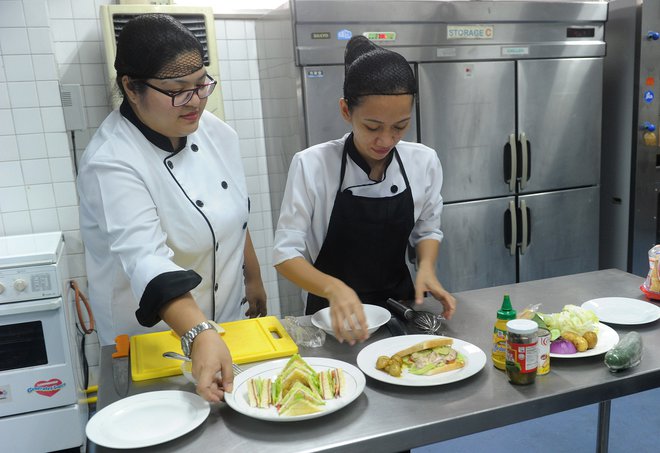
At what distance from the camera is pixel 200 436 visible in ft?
3.42

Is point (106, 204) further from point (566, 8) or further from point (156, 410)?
point (566, 8)

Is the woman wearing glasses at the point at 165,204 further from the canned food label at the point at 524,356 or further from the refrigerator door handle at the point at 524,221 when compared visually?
the refrigerator door handle at the point at 524,221

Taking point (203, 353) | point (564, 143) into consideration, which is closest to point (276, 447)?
point (203, 353)

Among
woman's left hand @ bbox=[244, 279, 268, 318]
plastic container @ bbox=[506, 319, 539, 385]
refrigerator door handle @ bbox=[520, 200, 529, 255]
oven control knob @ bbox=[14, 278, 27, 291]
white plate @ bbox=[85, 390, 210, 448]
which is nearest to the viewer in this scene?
white plate @ bbox=[85, 390, 210, 448]

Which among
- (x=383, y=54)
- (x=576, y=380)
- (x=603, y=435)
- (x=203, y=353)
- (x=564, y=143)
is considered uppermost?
(x=383, y=54)

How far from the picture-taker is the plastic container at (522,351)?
3.68 ft

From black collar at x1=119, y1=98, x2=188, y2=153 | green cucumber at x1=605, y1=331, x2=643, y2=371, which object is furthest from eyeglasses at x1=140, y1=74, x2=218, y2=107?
green cucumber at x1=605, y1=331, x2=643, y2=371

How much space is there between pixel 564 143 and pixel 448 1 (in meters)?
1.11

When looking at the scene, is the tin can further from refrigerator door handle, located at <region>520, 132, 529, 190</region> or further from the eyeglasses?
refrigerator door handle, located at <region>520, 132, 529, 190</region>

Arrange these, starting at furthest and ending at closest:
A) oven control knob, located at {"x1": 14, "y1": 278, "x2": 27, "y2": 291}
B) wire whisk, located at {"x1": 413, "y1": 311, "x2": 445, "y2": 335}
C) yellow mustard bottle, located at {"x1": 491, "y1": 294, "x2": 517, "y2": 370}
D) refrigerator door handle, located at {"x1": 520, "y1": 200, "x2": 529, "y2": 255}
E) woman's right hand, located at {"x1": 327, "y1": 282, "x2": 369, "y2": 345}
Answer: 1. refrigerator door handle, located at {"x1": 520, "y1": 200, "x2": 529, "y2": 255}
2. oven control knob, located at {"x1": 14, "y1": 278, "x2": 27, "y2": 291}
3. wire whisk, located at {"x1": 413, "y1": 311, "x2": 445, "y2": 335}
4. woman's right hand, located at {"x1": 327, "y1": 282, "x2": 369, "y2": 345}
5. yellow mustard bottle, located at {"x1": 491, "y1": 294, "x2": 517, "y2": 370}

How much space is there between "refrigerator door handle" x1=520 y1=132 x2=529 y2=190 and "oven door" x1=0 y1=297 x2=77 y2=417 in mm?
2500

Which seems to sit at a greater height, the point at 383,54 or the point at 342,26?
the point at 342,26

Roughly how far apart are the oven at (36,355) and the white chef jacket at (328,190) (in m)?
1.19

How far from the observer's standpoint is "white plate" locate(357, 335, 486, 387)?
117cm
